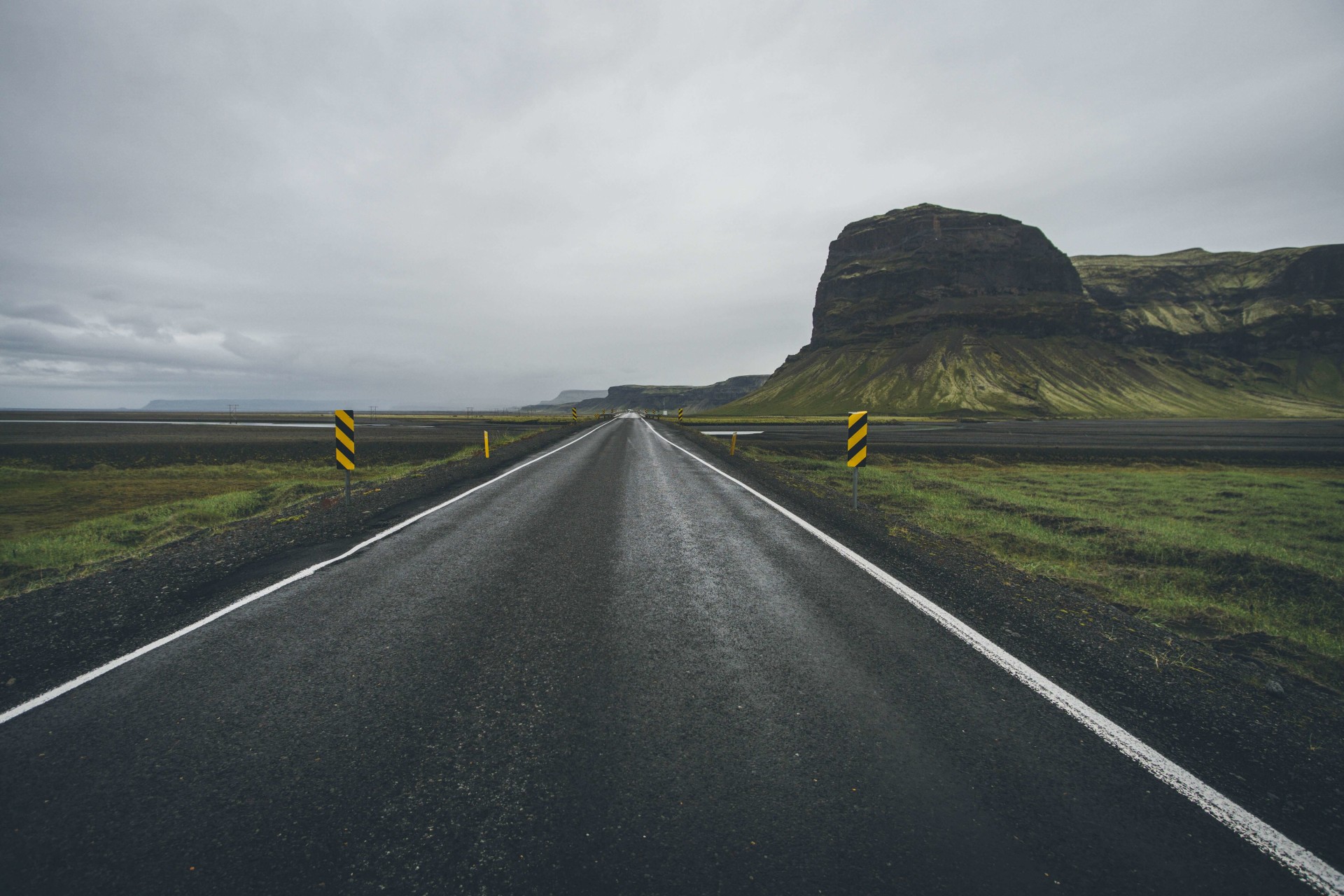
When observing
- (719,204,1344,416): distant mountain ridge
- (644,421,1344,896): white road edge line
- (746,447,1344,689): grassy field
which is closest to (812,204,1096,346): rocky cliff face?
(719,204,1344,416): distant mountain ridge

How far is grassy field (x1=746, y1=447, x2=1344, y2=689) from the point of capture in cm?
542

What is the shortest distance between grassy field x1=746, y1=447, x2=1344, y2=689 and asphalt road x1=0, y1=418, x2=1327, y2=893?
349cm

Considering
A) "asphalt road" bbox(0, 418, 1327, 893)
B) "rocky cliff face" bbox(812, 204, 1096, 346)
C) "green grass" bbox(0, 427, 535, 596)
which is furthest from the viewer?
"rocky cliff face" bbox(812, 204, 1096, 346)

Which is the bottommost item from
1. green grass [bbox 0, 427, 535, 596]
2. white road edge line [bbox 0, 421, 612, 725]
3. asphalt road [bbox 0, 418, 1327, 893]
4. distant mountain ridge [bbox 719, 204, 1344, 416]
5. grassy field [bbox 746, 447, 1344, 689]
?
grassy field [bbox 746, 447, 1344, 689]

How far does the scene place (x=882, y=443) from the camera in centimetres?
3300

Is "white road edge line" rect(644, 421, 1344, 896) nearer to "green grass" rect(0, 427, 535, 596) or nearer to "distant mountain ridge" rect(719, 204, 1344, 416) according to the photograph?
"green grass" rect(0, 427, 535, 596)

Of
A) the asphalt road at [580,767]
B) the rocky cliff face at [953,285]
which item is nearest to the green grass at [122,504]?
the asphalt road at [580,767]

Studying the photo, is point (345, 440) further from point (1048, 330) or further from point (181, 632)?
point (1048, 330)

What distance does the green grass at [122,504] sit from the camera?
8.53 meters

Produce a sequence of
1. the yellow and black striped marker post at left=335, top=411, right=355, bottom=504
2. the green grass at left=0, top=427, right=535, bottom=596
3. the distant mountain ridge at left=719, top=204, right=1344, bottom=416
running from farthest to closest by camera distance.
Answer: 1. the distant mountain ridge at left=719, top=204, right=1344, bottom=416
2. the yellow and black striped marker post at left=335, top=411, right=355, bottom=504
3. the green grass at left=0, top=427, right=535, bottom=596

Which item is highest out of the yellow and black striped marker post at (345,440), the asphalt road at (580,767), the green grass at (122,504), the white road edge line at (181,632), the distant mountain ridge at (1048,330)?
the distant mountain ridge at (1048,330)

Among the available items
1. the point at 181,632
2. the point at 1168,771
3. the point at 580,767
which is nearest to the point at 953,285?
the point at 1168,771

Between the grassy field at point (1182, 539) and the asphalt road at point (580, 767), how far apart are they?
11.5 feet

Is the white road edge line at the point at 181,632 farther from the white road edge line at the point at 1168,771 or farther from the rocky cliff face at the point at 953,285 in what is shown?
the rocky cliff face at the point at 953,285
